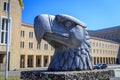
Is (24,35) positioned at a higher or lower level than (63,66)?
higher

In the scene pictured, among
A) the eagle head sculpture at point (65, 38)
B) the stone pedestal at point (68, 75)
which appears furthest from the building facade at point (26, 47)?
the stone pedestal at point (68, 75)

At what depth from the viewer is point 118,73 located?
1287cm

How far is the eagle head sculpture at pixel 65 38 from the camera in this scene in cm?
1097

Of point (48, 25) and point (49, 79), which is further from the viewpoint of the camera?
point (48, 25)

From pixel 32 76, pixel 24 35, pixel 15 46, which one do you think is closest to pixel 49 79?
pixel 32 76

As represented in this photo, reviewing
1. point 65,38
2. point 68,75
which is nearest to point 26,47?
point 65,38

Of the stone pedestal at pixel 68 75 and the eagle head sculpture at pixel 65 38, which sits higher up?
the eagle head sculpture at pixel 65 38

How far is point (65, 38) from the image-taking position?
36.6 ft

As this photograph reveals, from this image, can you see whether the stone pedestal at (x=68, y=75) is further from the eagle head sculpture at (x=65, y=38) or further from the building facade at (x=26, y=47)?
the building facade at (x=26, y=47)

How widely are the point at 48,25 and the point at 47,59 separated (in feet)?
172

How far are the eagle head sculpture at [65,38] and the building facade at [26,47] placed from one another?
27.9 metres

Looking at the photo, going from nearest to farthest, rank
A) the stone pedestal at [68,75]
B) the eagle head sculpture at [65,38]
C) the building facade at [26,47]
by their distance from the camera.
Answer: the stone pedestal at [68,75] → the eagle head sculpture at [65,38] → the building facade at [26,47]

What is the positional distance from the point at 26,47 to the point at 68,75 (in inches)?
1891

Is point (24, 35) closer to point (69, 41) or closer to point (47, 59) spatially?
point (47, 59)
